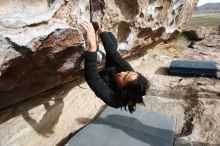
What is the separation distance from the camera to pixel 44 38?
2.44m

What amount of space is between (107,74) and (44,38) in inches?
25.9

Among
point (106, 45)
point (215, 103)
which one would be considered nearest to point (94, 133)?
point (106, 45)

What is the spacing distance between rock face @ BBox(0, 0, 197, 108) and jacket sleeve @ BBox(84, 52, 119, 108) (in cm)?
30

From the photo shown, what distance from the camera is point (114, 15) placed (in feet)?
12.1

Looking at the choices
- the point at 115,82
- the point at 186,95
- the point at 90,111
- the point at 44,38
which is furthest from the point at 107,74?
the point at 186,95

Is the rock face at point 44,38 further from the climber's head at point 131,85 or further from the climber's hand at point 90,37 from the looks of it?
the climber's head at point 131,85

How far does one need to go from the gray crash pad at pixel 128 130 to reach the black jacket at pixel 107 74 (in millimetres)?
457

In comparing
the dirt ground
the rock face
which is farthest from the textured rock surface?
the rock face

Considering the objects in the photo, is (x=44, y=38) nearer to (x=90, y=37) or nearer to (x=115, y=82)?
(x=90, y=37)

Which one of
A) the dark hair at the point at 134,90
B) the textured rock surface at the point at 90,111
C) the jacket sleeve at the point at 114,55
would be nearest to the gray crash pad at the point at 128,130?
the textured rock surface at the point at 90,111

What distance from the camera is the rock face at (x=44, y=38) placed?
231 cm

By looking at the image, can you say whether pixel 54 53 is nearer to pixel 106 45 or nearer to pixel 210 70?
pixel 106 45

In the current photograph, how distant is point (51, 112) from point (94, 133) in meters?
0.65

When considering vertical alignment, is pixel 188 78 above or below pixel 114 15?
below
